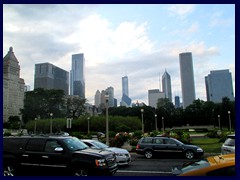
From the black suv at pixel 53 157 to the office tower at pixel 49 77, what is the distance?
4086 inches

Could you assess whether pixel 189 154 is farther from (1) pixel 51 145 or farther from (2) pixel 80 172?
(1) pixel 51 145

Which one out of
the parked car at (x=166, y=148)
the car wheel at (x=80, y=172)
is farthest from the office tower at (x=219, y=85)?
the car wheel at (x=80, y=172)

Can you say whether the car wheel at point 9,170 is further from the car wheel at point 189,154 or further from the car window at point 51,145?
the car wheel at point 189,154

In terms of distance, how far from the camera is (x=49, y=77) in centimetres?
11469

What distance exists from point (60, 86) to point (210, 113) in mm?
71656

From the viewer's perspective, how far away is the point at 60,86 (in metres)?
126

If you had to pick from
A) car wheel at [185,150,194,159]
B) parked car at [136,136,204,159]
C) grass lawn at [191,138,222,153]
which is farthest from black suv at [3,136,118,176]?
grass lawn at [191,138,222,153]

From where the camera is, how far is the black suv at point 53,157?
8.24 meters

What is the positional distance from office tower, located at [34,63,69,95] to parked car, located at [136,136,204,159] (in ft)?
322

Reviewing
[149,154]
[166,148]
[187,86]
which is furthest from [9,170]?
[187,86]

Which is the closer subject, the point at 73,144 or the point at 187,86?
the point at 73,144

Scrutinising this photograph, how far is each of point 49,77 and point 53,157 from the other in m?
111

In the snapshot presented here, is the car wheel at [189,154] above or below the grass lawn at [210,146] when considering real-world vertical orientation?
above
